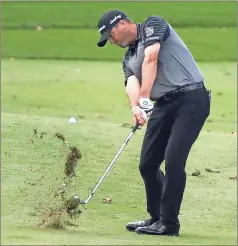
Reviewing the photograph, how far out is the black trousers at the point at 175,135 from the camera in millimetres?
6637

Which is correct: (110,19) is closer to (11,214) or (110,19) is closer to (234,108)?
(11,214)

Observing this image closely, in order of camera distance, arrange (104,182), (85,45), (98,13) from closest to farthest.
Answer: (104,182) < (85,45) < (98,13)

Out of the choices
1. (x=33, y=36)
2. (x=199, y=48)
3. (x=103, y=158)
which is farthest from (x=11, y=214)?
(x=33, y=36)

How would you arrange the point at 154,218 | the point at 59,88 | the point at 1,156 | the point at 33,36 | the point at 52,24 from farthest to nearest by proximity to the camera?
the point at 52,24
the point at 33,36
the point at 59,88
the point at 1,156
the point at 154,218

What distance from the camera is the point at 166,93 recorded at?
6.72m

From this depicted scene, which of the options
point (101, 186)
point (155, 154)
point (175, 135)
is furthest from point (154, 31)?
point (101, 186)

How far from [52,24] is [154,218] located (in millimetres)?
20731

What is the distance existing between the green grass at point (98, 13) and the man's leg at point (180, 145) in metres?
19.6

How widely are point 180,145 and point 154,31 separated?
2.75 feet

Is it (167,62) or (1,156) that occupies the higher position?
(167,62)

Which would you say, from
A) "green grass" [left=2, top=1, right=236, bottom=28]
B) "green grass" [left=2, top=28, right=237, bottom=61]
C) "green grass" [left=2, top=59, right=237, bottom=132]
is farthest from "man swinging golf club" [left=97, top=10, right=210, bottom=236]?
"green grass" [left=2, top=1, right=236, bottom=28]

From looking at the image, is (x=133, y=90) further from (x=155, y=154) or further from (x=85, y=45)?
(x=85, y=45)

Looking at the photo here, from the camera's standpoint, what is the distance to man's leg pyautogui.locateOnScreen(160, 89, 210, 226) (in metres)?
6.63

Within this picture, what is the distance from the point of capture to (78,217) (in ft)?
23.7
